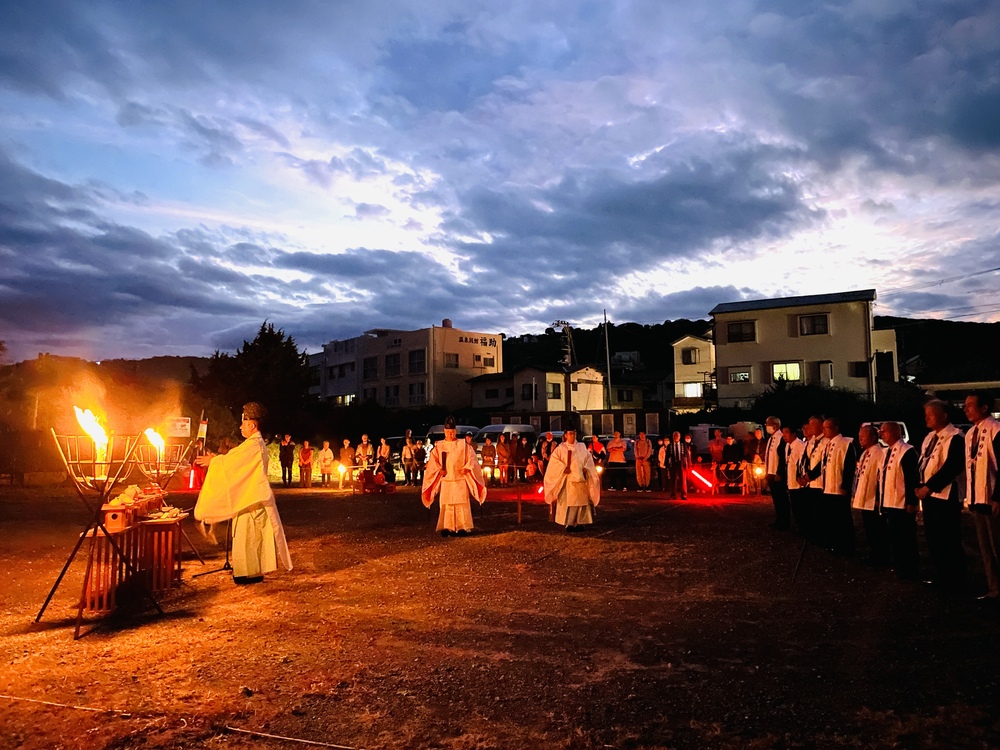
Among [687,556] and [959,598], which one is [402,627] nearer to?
[687,556]

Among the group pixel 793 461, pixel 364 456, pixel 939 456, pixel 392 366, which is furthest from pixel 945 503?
pixel 392 366

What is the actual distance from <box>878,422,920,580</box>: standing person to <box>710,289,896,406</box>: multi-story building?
104 feet

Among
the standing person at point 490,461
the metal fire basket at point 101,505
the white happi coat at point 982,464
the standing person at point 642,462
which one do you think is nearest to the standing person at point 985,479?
the white happi coat at point 982,464

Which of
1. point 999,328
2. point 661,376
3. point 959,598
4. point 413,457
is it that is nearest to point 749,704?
point 959,598

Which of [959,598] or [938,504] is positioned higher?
[938,504]

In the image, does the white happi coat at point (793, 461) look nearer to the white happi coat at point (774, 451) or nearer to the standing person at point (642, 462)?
the white happi coat at point (774, 451)

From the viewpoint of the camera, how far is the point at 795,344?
40062 millimetres

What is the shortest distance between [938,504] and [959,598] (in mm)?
879

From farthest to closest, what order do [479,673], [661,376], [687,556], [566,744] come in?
[661,376]
[687,556]
[479,673]
[566,744]

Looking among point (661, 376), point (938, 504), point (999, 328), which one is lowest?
point (938, 504)

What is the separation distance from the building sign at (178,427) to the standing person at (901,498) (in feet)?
68.5

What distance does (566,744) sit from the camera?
12.7 feet

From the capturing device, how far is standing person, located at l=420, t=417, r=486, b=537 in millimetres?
11688

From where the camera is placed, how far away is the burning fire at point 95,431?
637 cm
